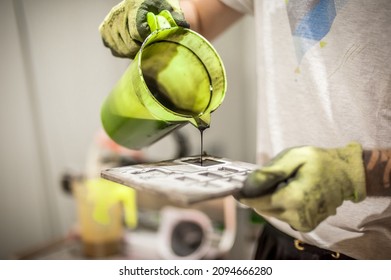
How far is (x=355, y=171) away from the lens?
0.47m

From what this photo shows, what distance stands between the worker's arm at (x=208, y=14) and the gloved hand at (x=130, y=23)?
115 millimetres

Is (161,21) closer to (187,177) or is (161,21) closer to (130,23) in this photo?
(130,23)

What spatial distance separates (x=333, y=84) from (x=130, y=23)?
1.10ft

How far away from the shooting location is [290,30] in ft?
2.04

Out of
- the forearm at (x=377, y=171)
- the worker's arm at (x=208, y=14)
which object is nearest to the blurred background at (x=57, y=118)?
the worker's arm at (x=208, y=14)

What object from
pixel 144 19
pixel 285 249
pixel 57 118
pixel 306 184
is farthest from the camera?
pixel 57 118

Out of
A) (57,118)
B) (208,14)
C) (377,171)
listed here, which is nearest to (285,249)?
(377,171)

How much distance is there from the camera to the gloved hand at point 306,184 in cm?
43

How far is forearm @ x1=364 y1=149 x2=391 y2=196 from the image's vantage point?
48 cm

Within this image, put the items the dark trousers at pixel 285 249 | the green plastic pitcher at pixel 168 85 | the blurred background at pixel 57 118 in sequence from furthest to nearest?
the blurred background at pixel 57 118 → the dark trousers at pixel 285 249 → the green plastic pitcher at pixel 168 85

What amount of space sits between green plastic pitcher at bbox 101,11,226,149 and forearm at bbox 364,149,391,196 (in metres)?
0.22

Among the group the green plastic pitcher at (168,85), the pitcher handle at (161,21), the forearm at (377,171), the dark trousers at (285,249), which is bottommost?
the dark trousers at (285,249)

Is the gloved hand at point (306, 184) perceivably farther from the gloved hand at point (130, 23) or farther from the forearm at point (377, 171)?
the gloved hand at point (130, 23)

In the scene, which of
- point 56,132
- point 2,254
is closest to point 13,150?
point 56,132
